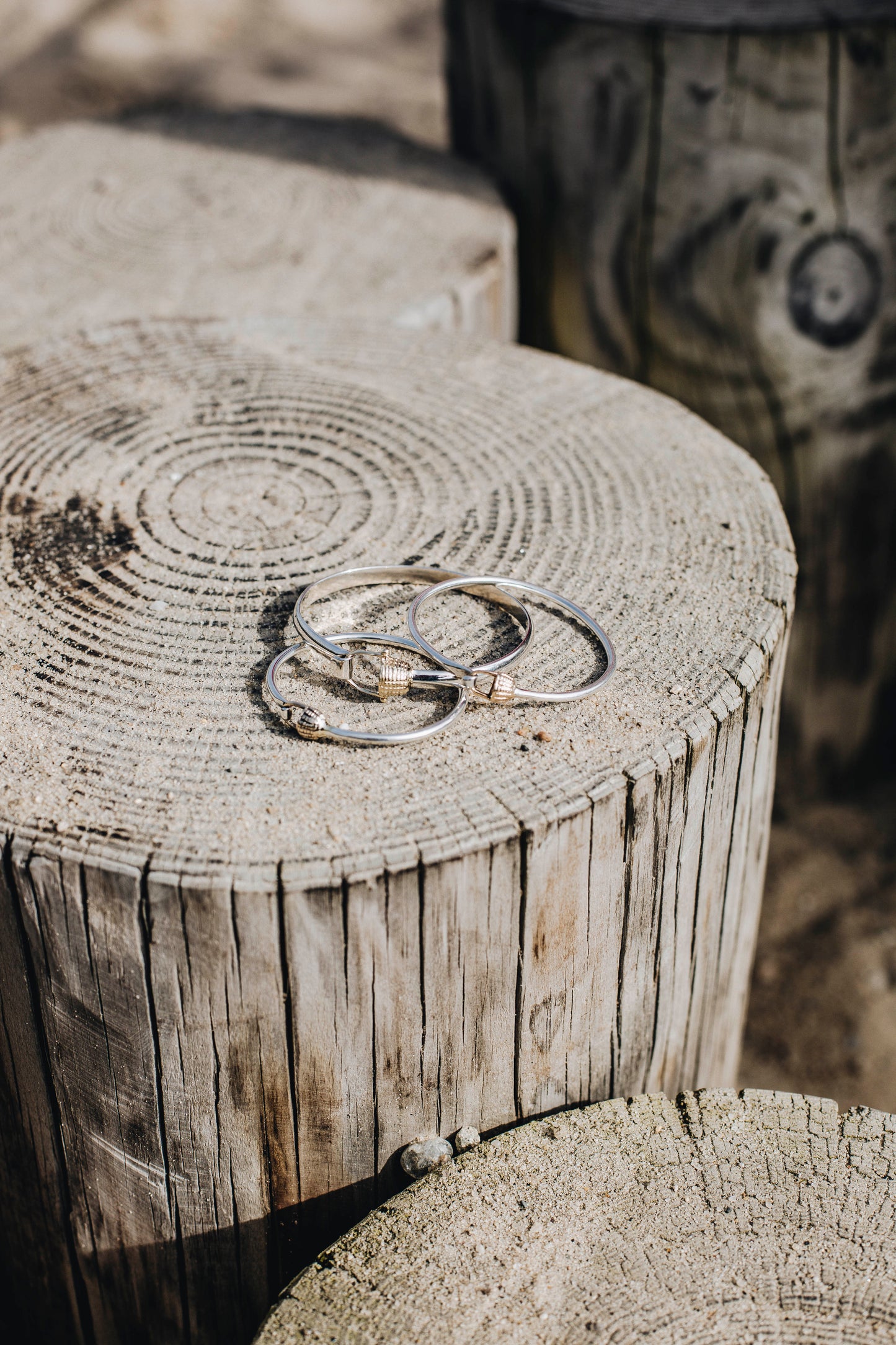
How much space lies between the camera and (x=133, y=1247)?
1.66 m

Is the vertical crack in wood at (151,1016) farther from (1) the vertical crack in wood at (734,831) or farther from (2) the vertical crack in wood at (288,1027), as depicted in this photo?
(1) the vertical crack in wood at (734,831)

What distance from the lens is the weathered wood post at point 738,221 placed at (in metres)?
2.73

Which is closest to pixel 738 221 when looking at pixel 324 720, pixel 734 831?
pixel 734 831

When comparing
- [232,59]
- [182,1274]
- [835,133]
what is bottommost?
[182,1274]

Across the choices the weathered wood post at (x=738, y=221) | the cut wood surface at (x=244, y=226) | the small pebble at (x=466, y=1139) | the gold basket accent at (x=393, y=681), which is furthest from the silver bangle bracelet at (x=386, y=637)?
the weathered wood post at (x=738, y=221)

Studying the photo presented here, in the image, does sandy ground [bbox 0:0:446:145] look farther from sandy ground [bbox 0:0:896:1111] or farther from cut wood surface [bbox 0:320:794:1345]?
cut wood surface [bbox 0:320:794:1345]

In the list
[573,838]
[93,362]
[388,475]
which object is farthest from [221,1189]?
[93,362]

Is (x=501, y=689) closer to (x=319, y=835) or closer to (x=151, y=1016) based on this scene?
(x=319, y=835)

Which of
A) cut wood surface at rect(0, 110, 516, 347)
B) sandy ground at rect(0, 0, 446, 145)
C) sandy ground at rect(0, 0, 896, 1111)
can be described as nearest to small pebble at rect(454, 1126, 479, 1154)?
cut wood surface at rect(0, 110, 516, 347)

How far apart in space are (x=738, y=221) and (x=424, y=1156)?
227cm

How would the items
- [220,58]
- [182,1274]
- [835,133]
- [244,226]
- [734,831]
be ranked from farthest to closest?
[220,58]
[244,226]
[835,133]
[734,831]
[182,1274]

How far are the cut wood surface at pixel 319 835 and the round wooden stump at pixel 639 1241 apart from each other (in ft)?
0.51

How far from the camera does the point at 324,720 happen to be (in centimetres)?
152

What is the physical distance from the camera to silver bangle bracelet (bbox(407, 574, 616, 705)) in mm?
1544
